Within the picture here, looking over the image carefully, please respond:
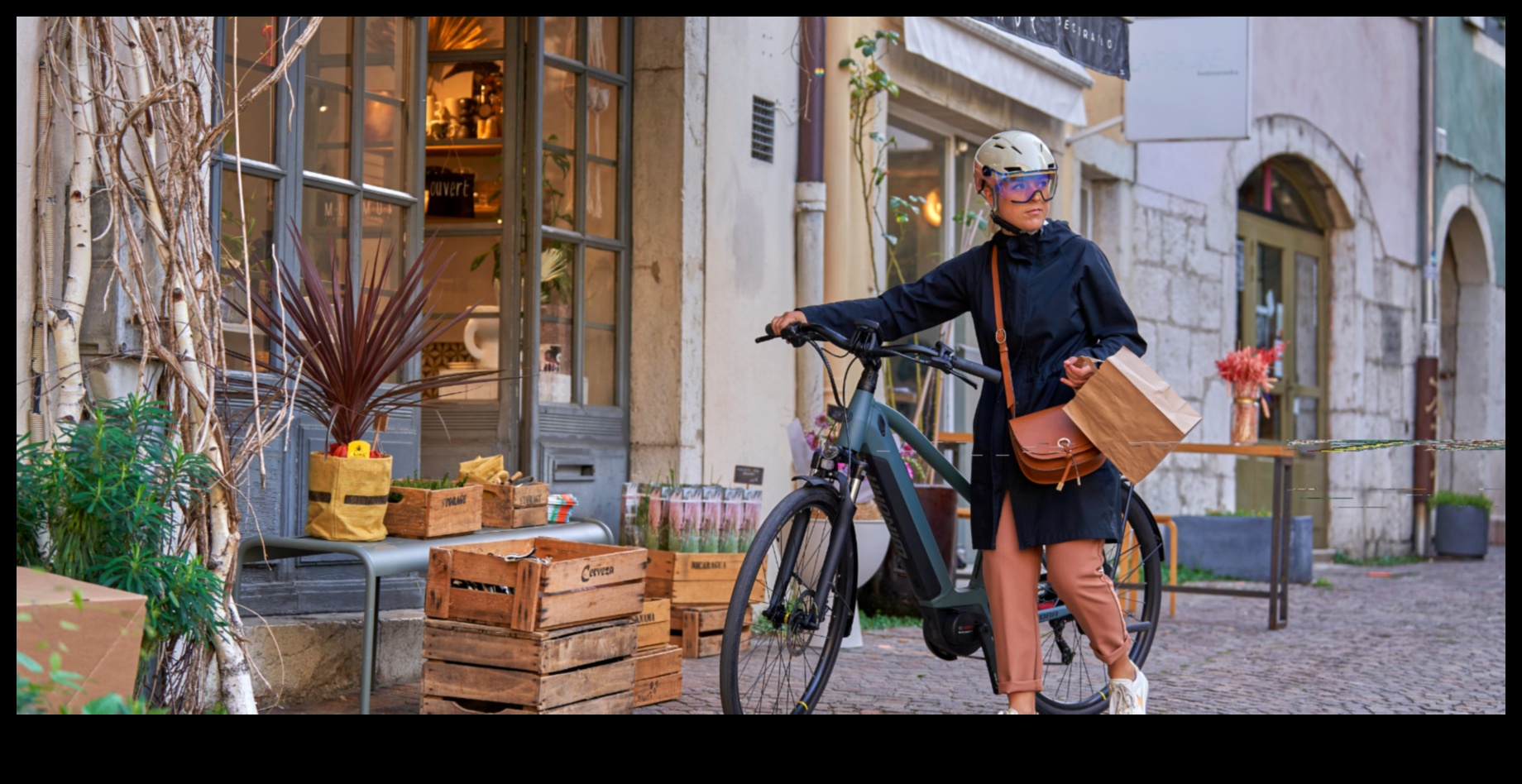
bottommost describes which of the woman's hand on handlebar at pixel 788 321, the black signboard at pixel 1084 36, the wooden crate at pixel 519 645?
the wooden crate at pixel 519 645

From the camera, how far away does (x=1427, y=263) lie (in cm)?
1441

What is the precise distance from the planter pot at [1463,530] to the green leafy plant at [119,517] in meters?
12.2

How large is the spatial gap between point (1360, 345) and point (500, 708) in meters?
10.9

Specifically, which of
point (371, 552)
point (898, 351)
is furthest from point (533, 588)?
point (898, 351)

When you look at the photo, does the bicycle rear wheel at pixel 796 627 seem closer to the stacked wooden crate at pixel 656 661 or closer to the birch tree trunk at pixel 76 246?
the stacked wooden crate at pixel 656 661

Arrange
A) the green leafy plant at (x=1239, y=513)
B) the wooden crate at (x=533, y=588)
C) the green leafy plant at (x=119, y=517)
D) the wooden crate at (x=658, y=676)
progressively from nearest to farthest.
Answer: the green leafy plant at (x=119, y=517)
the wooden crate at (x=533, y=588)
the wooden crate at (x=658, y=676)
the green leafy plant at (x=1239, y=513)

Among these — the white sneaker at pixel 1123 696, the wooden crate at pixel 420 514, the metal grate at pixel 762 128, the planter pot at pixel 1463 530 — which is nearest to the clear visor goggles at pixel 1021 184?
the white sneaker at pixel 1123 696

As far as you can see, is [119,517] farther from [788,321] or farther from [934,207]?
[934,207]

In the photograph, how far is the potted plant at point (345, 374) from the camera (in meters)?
4.25

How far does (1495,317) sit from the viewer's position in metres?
16.0

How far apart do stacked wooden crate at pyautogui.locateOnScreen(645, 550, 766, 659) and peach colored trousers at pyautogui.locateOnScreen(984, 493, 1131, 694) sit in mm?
1800

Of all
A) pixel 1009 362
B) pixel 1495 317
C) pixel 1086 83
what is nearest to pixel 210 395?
pixel 1009 362

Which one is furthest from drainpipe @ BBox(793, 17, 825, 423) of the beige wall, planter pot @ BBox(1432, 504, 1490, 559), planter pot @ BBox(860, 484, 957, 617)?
planter pot @ BBox(1432, 504, 1490, 559)
